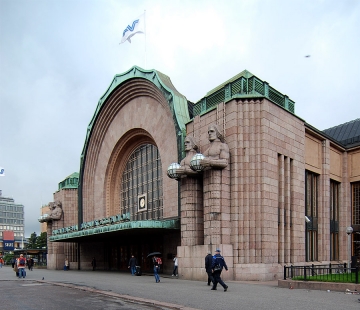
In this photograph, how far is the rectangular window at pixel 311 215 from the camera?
28.9 metres

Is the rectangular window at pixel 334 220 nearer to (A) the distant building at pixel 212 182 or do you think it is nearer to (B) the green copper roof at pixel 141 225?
(A) the distant building at pixel 212 182

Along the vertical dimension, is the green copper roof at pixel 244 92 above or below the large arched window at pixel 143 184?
above

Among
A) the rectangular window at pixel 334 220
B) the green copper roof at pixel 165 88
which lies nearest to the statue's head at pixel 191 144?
the green copper roof at pixel 165 88

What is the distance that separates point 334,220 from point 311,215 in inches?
167

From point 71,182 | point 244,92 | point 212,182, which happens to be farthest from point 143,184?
point 244,92

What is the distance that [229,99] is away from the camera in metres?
24.7

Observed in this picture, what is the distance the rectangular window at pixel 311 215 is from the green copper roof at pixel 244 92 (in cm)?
555

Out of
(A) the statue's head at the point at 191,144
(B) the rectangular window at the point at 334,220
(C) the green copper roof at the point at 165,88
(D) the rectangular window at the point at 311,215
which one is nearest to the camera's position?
(A) the statue's head at the point at 191,144

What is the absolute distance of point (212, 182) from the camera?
23703 millimetres

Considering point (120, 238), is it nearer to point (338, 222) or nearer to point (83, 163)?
point (83, 163)

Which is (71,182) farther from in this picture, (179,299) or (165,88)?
(179,299)

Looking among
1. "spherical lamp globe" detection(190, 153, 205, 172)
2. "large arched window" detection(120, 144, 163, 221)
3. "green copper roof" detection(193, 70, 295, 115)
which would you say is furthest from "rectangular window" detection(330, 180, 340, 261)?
"spherical lamp globe" detection(190, 153, 205, 172)

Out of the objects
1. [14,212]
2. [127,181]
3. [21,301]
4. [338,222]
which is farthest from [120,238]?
[14,212]

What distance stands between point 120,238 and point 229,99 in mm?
19388
